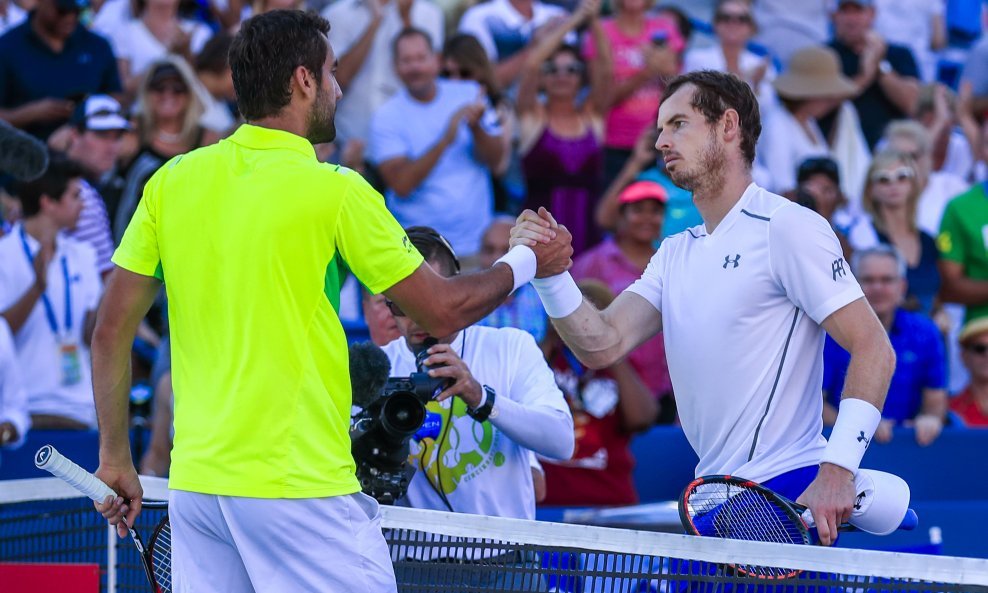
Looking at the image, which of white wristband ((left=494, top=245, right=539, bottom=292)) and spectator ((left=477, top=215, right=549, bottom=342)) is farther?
spectator ((left=477, top=215, right=549, bottom=342))

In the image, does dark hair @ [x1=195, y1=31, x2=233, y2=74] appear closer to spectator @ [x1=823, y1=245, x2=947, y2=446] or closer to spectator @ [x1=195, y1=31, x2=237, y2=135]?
spectator @ [x1=195, y1=31, x2=237, y2=135]

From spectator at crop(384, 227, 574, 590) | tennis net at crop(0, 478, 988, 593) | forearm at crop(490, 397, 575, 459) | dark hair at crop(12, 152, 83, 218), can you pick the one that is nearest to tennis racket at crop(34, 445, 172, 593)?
tennis net at crop(0, 478, 988, 593)

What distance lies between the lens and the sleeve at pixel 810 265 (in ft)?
13.8

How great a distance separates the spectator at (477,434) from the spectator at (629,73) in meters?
4.70

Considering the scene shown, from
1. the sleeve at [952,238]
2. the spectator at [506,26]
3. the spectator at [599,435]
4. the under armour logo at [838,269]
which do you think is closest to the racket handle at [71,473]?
the under armour logo at [838,269]

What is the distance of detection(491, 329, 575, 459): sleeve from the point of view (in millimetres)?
5035

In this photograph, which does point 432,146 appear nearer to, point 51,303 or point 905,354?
point 51,303

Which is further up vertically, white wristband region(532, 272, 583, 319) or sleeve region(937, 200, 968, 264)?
sleeve region(937, 200, 968, 264)

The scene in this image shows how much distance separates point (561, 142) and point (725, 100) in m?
4.89

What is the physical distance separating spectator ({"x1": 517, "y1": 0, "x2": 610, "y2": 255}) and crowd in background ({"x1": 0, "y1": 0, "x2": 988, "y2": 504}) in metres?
0.02

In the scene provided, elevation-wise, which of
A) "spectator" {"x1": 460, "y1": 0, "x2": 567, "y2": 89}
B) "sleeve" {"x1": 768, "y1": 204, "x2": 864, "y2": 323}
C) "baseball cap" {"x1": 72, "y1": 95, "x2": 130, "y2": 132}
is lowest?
"sleeve" {"x1": 768, "y1": 204, "x2": 864, "y2": 323}

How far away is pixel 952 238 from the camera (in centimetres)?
950

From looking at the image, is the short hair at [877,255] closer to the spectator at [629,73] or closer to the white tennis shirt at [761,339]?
the spectator at [629,73]

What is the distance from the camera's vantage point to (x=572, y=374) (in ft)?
24.8
